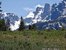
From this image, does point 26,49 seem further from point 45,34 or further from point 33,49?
point 45,34

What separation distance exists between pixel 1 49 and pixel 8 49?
76 cm

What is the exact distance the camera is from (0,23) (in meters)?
126

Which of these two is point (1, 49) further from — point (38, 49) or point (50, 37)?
point (50, 37)

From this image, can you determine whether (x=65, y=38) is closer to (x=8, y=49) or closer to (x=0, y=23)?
(x=8, y=49)

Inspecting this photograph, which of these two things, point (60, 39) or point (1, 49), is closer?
point (1, 49)

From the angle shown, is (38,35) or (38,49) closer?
(38,49)

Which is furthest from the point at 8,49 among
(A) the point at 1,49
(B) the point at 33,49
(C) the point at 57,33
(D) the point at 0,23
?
(D) the point at 0,23

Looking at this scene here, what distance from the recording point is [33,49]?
30.9 m

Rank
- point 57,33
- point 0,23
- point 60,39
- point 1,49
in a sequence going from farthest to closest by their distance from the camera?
1. point 0,23
2. point 57,33
3. point 60,39
4. point 1,49

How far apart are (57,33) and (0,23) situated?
67.0 meters

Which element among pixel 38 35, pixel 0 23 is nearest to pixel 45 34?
pixel 38 35

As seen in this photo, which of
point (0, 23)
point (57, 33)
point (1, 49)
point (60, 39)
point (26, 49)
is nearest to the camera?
point (1, 49)

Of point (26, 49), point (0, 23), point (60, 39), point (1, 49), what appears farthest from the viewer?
point (0, 23)

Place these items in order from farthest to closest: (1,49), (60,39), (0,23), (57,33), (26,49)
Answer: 1. (0,23)
2. (57,33)
3. (60,39)
4. (26,49)
5. (1,49)
